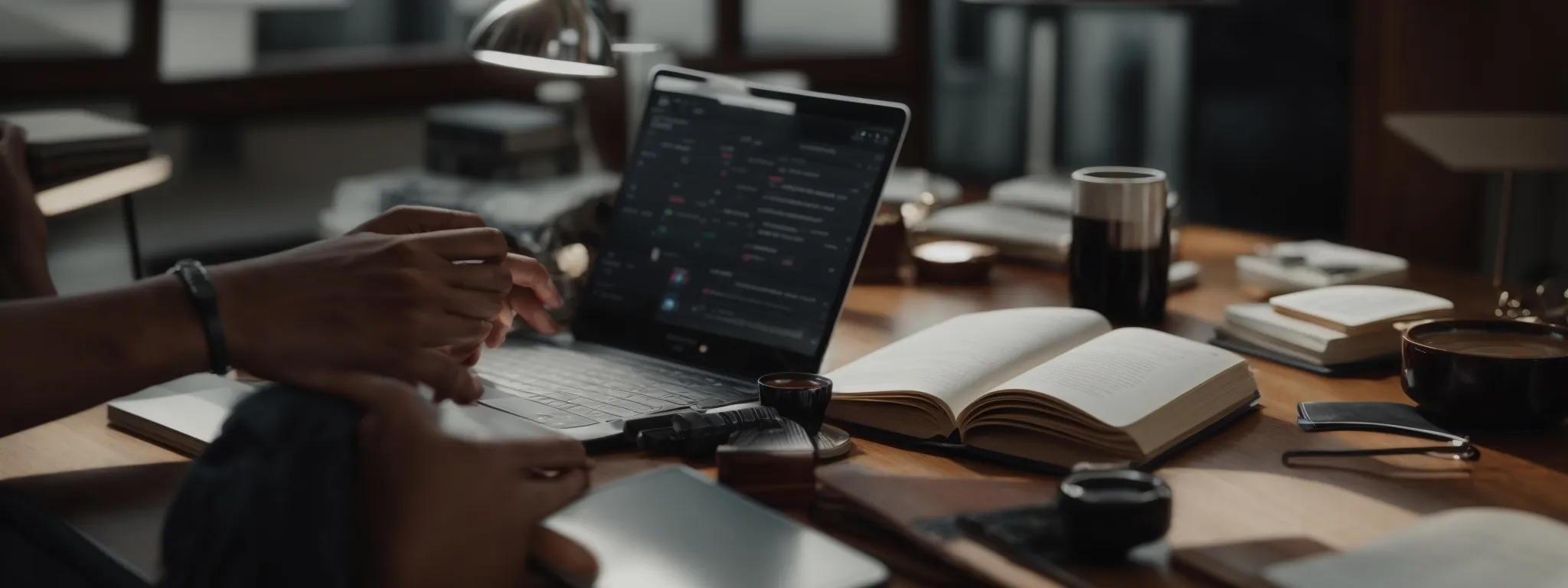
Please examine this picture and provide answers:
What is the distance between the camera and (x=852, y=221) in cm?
133

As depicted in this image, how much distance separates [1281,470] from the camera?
1.07 metres

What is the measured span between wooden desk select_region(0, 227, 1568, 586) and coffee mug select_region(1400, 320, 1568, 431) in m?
0.02

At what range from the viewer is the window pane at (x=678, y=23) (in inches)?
133

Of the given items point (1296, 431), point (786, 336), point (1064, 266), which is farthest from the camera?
point (1064, 266)

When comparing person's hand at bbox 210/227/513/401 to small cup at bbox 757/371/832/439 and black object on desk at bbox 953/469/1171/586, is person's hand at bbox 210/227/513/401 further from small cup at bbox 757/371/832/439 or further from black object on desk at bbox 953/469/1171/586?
black object on desk at bbox 953/469/1171/586

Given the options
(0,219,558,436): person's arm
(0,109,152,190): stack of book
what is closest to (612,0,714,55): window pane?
(0,109,152,190): stack of book

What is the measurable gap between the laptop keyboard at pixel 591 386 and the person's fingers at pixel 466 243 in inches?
5.3

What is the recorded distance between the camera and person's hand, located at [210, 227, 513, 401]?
3.44 ft

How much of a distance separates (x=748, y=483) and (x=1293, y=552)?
365 mm

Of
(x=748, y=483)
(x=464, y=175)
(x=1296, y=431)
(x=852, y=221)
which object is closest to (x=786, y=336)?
(x=852, y=221)

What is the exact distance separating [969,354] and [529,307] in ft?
1.38

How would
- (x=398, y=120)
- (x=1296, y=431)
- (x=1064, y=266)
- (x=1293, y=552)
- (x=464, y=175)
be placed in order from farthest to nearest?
(x=398, y=120), (x=464, y=175), (x=1064, y=266), (x=1296, y=431), (x=1293, y=552)

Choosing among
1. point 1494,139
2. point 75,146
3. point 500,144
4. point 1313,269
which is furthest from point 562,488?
point 500,144

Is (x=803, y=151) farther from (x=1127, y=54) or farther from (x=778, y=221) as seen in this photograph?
(x=1127, y=54)
